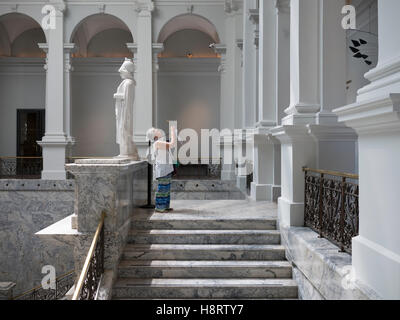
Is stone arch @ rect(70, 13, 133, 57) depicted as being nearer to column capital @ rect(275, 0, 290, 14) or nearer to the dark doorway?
the dark doorway

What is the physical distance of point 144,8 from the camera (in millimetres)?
15430

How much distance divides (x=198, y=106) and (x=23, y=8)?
332 inches

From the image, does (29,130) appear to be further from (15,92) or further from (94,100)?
(94,100)

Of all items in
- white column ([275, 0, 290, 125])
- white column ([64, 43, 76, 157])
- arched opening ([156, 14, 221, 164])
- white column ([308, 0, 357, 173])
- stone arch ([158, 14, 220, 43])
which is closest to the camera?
white column ([308, 0, 357, 173])

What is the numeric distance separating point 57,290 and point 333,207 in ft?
34.8

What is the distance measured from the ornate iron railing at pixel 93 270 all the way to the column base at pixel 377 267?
2.74 m

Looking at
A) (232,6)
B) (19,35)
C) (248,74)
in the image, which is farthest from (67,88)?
(248,74)

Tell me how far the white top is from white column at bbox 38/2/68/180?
27.3ft

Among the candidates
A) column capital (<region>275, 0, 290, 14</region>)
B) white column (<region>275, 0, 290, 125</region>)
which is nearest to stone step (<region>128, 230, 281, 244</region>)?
white column (<region>275, 0, 290, 125</region>)

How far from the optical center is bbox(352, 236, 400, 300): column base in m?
3.15

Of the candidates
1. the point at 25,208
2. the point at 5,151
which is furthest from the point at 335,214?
the point at 5,151

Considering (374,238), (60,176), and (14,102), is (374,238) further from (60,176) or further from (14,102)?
(14,102)

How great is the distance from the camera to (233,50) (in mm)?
15594

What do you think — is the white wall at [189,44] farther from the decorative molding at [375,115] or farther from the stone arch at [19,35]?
the decorative molding at [375,115]
